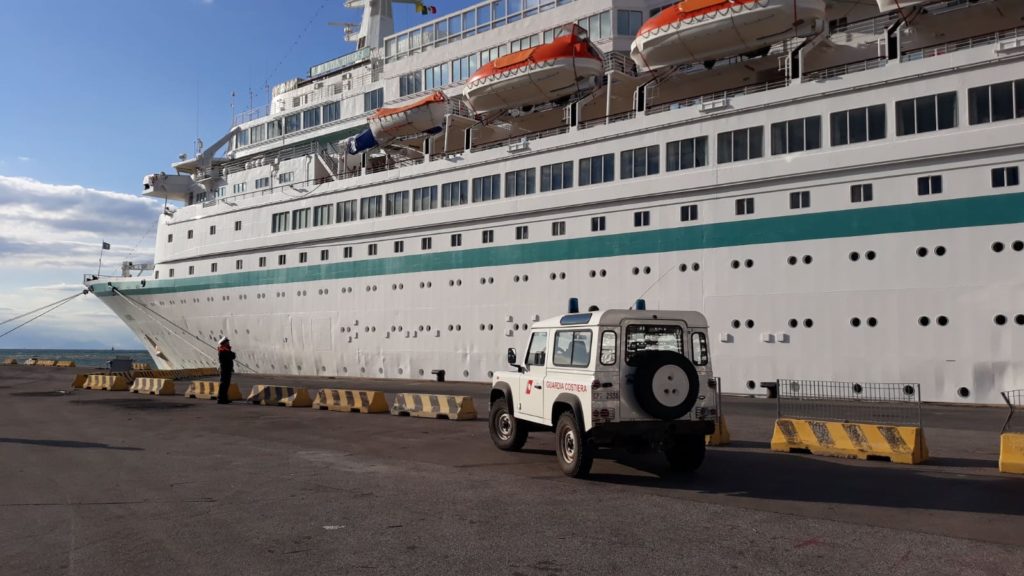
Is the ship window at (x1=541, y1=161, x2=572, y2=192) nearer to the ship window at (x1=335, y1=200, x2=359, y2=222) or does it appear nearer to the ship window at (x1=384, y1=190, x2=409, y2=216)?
the ship window at (x1=384, y1=190, x2=409, y2=216)

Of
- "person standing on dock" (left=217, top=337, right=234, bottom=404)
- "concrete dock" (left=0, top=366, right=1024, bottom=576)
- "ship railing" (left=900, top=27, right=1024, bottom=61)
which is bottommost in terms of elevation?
"concrete dock" (left=0, top=366, right=1024, bottom=576)

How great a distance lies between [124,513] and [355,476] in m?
2.86

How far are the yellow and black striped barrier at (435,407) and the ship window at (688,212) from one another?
908 centimetres

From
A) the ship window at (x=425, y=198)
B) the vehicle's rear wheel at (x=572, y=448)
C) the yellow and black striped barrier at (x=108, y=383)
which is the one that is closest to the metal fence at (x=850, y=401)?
the vehicle's rear wheel at (x=572, y=448)

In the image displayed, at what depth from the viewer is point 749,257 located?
19875mm

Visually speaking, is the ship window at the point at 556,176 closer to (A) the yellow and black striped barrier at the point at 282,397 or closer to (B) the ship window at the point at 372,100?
(A) the yellow and black striped barrier at the point at 282,397

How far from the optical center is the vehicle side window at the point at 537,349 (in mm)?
10328

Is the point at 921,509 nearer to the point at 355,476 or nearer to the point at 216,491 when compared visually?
the point at 355,476

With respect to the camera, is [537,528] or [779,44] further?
[779,44]

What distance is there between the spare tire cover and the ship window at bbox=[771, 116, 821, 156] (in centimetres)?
1289

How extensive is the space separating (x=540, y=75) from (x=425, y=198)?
7.08 meters

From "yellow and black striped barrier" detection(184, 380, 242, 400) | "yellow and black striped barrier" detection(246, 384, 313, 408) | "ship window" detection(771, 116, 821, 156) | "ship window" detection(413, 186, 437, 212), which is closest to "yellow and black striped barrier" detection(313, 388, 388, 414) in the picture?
"yellow and black striped barrier" detection(246, 384, 313, 408)

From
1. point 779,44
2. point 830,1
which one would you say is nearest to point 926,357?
point 779,44

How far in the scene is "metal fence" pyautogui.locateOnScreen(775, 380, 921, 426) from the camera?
50.4ft
